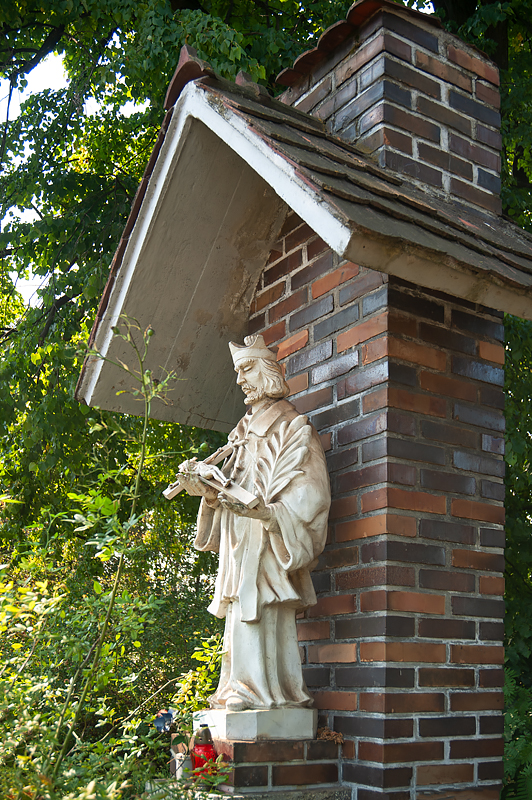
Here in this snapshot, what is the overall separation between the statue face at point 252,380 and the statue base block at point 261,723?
44.6 inches

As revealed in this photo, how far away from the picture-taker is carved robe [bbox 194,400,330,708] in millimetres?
2678

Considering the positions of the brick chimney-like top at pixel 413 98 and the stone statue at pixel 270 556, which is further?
the brick chimney-like top at pixel 413 98

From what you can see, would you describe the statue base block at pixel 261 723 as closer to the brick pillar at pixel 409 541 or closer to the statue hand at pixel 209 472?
the brick pillar at pixel 409 541

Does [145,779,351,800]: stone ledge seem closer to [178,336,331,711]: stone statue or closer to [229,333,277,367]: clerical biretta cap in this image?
[178,336,331,711]: stone statue

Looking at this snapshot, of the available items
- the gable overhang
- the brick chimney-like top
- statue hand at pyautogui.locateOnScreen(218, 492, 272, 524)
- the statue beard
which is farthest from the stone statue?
the brick chimney-like top

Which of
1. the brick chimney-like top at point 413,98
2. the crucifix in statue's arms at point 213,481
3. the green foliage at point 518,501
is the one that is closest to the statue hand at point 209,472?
the crucifix in statue's arms at point 213,481

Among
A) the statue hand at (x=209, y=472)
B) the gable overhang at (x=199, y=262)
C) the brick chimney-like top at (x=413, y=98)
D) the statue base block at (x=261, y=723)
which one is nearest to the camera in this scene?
the statue base block at (x=261, y=723)

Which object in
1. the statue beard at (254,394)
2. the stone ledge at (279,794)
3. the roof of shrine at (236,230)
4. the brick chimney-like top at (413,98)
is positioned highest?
the brick chimney-like top at (413,98)

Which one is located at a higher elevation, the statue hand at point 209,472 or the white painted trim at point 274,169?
the white painted trim at point 274,169

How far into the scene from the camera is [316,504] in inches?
106

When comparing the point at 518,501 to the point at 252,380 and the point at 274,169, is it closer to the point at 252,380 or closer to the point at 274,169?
the point at 252,380

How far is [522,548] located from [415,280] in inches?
176

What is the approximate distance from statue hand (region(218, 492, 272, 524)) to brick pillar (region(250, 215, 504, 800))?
352 millimetres

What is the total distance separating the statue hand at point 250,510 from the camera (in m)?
2.62
